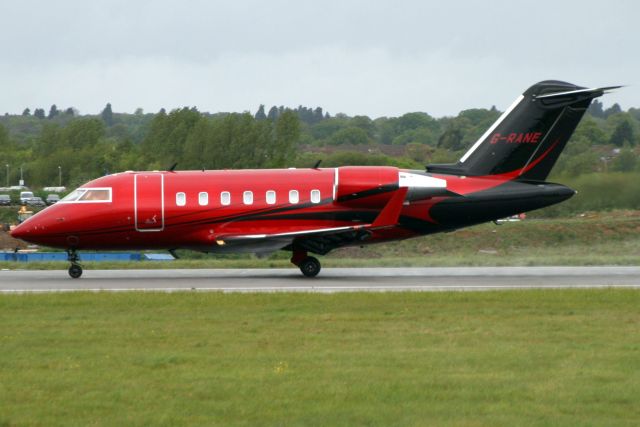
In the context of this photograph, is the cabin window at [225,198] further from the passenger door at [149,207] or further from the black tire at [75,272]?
the black tire at [75,272]

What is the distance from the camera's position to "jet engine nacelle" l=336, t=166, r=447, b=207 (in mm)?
29781

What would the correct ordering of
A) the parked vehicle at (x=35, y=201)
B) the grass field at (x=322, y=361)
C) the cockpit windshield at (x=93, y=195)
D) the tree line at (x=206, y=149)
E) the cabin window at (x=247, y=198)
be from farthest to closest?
the parked vehicle at (x=35, y=201), the tree line at (x=206, y=149), the cockpit windshield at (x=93, y=195), the cabin window at (x=247, y=198), the grass field at (x=322, y=361)

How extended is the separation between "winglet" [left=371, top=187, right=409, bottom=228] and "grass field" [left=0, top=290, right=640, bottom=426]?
628 cm

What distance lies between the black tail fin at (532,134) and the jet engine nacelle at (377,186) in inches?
50.0

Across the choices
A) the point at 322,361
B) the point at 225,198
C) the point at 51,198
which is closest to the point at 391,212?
the point at 225,198

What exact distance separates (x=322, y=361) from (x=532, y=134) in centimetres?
1688

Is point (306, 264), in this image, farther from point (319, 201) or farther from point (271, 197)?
point (271, 197)

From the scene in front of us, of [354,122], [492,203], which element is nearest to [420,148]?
[492,203]

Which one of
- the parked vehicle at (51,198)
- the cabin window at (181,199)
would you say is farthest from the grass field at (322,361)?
the parked vehicle at (51,198)

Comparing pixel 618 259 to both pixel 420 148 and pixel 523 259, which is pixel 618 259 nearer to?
pixel 523 259

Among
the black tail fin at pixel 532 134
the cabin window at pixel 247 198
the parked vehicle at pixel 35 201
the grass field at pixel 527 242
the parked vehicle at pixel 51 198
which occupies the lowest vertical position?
the grass field at pixel 527 242

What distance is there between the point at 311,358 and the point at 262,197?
1468cm

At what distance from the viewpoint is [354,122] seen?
7746 inches

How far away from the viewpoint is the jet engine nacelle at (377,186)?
29.8 meters
